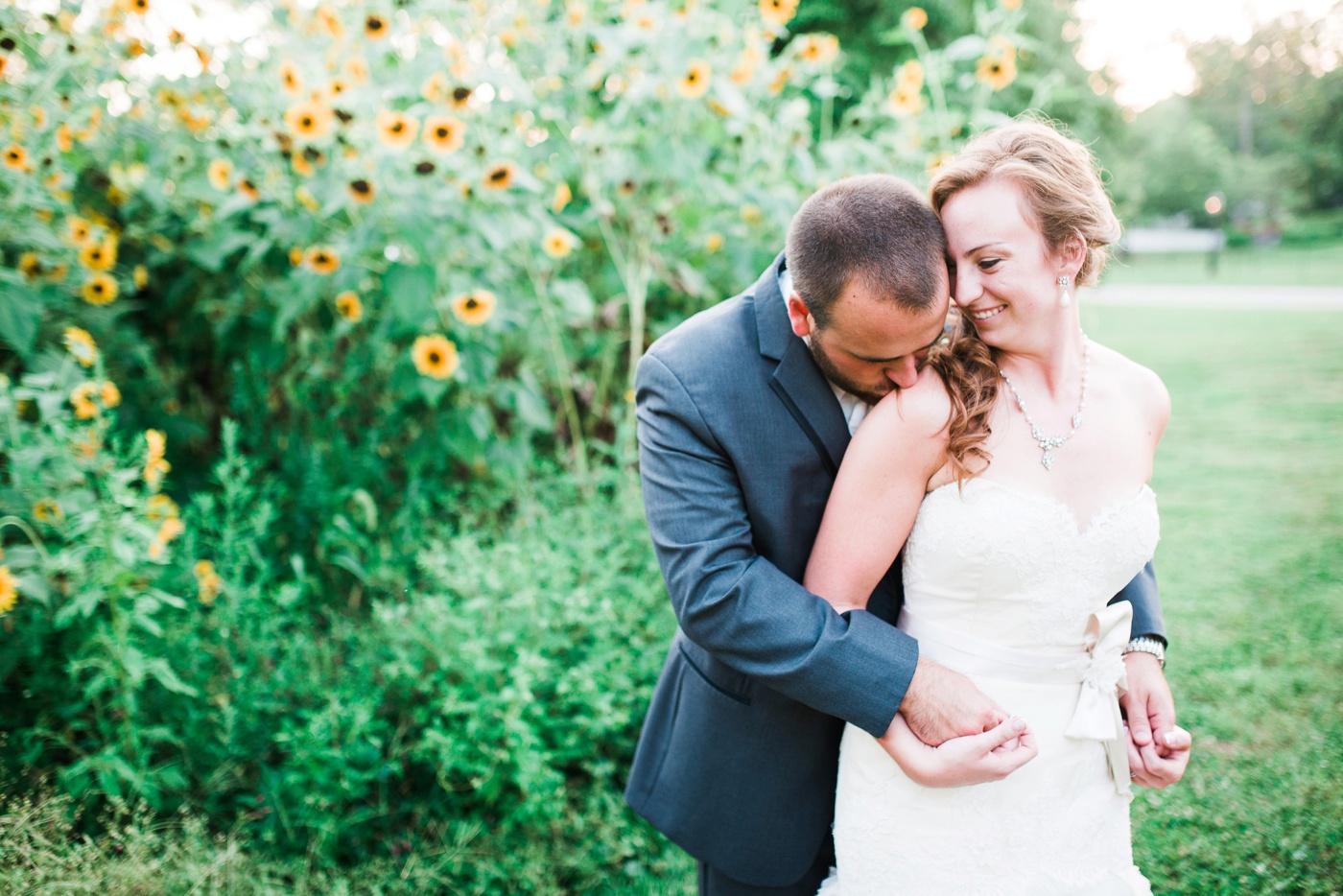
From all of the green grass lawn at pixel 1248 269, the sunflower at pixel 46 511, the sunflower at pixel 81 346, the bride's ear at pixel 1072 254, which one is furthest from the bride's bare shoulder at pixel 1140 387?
the green grass lawn at pixel 1248 269

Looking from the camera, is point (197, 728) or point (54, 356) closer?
point (197, 728)

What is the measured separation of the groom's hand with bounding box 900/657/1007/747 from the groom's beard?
49 cm

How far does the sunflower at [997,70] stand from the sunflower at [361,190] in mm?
2347

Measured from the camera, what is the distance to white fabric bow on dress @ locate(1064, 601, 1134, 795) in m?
1.58

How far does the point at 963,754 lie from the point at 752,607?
0.43 metres

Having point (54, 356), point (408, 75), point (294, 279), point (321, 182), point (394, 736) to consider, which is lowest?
point (394, 736)

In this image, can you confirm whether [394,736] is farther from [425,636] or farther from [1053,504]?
[1053,504]

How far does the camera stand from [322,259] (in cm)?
280

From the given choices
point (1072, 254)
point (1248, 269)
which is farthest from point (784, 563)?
point (1248, 269)

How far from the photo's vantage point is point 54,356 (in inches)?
99.6

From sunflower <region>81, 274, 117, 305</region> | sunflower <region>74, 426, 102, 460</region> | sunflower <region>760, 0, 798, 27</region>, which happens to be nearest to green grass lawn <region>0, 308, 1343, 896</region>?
sunflower <region>74, 426, 102, 460</region>

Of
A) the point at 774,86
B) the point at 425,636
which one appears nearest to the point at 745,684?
the point at 425,636

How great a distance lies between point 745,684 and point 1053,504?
67 centimetres

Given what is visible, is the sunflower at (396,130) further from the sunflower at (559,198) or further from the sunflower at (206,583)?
the sunflower at (206,583)
